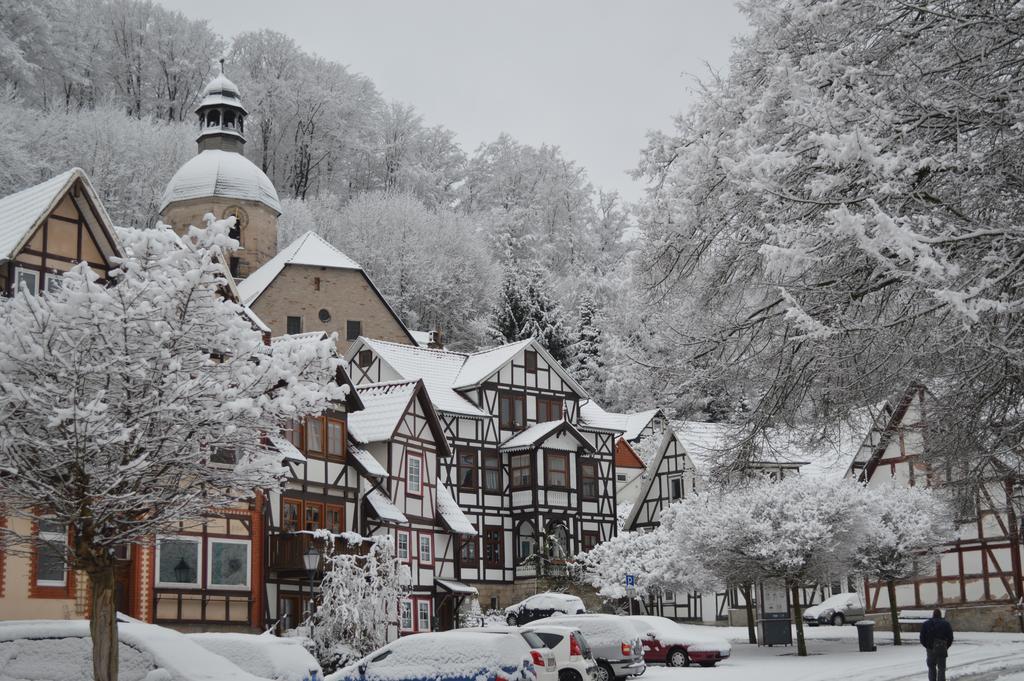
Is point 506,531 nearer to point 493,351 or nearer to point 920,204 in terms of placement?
point 493,351

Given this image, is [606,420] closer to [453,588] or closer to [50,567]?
[453,588]

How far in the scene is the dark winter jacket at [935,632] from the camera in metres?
21.4

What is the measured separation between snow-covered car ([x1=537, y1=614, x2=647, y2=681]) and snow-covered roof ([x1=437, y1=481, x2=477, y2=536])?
51.1ft

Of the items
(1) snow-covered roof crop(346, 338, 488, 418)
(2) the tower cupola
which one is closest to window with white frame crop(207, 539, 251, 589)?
(1) snow-covered roof crop(346, 338, 488, 418)

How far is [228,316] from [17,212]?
44.6 feet

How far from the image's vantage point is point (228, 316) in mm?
16750

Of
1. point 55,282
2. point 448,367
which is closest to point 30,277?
point 55,282

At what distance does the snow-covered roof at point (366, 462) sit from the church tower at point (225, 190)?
30722 millimetres

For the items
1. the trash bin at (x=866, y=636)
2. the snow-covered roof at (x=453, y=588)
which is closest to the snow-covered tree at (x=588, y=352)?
the snow-covered roof at (x=453, y=588)

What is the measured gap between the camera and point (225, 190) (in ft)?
217

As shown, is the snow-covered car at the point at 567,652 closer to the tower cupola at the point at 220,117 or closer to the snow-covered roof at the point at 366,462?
the snow-covered roof at the point at 366,462

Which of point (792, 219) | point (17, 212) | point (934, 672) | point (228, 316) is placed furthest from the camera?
point (17, 212)

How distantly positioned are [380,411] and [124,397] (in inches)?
1004

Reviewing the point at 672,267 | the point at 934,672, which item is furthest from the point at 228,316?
the point at 934,672
